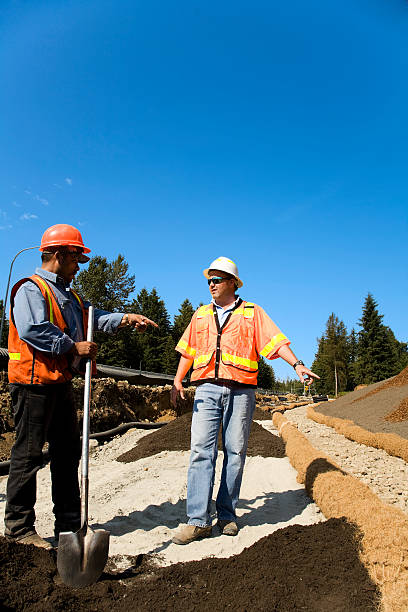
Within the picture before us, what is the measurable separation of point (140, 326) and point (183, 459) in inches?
153

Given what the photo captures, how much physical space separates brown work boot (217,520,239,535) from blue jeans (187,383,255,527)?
4cm

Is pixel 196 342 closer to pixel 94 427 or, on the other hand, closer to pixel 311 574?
pixel 311 574

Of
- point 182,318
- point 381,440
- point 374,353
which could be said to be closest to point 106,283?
point 182,318

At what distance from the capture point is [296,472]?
6289 mm

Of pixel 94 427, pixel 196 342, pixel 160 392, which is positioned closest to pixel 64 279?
pixel 196 342

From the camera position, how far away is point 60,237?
11.5 ft

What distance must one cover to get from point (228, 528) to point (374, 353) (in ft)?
164

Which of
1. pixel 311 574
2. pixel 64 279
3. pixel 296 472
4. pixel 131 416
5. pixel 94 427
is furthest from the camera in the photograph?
pixel 131 416

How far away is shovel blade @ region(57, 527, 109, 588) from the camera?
256 centimetres

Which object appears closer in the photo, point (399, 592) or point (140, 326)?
point (399, 592)

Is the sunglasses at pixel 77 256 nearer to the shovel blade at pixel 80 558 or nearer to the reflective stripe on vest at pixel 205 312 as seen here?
the reflective stripe on vest at pixel 205 312

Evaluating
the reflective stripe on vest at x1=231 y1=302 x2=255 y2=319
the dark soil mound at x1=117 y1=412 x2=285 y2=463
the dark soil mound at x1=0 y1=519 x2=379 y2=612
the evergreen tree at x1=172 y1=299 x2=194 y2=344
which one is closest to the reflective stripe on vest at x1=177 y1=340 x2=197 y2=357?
the reflective stripe on vest at x1=231 y1=302 x2=255 y2=319

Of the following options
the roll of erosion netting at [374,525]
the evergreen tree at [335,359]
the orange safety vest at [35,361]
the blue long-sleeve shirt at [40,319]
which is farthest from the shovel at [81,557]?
the evergreen tree at [335,359]

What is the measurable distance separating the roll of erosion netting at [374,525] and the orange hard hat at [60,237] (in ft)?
9.69
